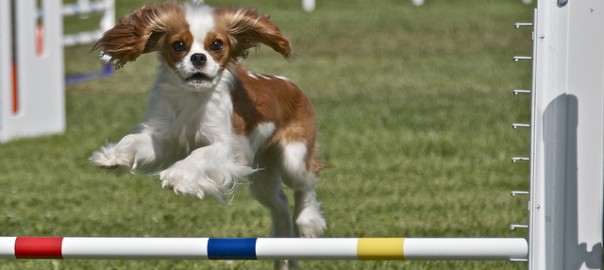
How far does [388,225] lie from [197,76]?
110 inches

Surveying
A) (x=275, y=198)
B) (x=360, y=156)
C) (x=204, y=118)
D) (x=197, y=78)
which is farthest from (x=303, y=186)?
(x=360, y=156)

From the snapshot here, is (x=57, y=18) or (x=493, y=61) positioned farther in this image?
(x=493, y=61)

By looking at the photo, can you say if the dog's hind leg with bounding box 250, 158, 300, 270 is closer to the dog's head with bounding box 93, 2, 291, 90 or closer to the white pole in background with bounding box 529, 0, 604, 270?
the dog's head with bounding box 93, 2, 291, 90

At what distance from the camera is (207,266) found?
22.2ft

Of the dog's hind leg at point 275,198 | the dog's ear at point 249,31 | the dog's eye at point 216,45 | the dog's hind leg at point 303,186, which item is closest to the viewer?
the dog's eye at point 216,45

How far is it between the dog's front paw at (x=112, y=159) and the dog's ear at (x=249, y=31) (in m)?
0.62

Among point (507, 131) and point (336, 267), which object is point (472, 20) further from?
point (336, 267)

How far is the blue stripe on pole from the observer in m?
4.42

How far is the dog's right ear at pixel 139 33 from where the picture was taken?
18.0 feet

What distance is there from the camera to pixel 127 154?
5461 mm

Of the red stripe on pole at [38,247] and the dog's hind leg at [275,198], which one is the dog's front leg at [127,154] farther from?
the red stripe on pole at [38,247]

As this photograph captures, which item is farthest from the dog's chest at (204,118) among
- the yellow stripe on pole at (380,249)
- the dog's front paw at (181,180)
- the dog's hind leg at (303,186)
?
the yellow stripe on pole at (380,249)

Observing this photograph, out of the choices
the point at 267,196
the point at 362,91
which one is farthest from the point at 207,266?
the point at 362,91

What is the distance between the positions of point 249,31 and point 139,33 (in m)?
0.45
